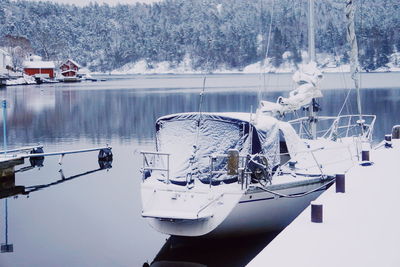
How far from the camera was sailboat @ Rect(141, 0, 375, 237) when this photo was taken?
13.9 m

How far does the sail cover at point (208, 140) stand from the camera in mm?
15422

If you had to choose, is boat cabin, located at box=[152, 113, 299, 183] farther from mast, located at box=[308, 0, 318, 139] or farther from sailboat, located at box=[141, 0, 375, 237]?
mast, located at box=[308, 0, 318, 139]

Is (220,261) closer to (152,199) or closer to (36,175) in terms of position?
(152,199)

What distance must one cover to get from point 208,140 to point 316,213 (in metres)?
5.55

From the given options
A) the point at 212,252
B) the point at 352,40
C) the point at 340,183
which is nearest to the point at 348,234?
the point at 340,183

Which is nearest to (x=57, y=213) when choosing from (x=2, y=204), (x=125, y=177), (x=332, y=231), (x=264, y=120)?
(x=2, y=204)

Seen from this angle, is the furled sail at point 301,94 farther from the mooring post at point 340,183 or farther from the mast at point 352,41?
the mooring post at point 340,183

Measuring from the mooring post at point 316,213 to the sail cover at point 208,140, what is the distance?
15.8 feet

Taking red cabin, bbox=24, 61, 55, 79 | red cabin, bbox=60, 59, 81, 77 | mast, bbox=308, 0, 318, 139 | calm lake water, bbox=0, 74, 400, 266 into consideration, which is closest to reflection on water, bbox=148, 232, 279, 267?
calm lake water, bbox=0, 74, 400, 266

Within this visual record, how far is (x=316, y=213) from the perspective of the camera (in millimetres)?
10594

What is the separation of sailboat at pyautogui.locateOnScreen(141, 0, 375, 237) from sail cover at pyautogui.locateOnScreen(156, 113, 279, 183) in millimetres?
26

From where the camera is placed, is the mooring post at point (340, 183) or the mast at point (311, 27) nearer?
the mooring post at point (340, 183)

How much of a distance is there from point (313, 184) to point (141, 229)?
5.41 metres

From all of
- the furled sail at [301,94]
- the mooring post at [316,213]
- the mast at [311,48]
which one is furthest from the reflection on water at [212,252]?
the mast at [311,48]
